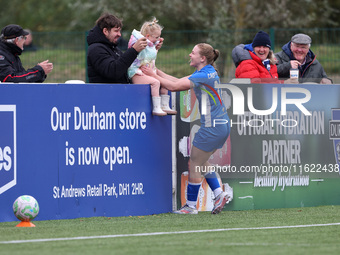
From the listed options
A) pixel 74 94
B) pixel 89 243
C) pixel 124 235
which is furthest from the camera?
pixel 74 94

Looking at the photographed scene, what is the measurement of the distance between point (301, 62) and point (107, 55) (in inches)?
133

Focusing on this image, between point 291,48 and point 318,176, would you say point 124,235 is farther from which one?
point 291,48

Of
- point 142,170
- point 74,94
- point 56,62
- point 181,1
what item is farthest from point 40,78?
point 181,1

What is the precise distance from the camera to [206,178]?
11391 millimetres

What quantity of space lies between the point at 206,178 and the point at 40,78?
7.93ft

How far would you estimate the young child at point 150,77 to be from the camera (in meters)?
11.2

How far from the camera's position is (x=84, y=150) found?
10.7m

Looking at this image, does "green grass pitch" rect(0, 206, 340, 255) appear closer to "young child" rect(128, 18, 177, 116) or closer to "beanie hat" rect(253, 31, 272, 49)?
"young child" rect(128, 18, 177, 116)

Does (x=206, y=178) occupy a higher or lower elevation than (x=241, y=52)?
lower

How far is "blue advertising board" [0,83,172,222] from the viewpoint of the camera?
400 inches

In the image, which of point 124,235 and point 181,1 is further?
point 181,1

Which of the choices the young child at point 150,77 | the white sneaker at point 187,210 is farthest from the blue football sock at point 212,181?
the young child at point 150,77

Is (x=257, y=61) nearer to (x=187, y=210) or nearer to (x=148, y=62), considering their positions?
(x=148, y=62)

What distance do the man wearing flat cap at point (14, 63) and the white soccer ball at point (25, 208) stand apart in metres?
1.73
